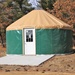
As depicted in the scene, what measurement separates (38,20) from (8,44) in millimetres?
2630

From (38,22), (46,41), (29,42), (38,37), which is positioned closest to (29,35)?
(29,42)

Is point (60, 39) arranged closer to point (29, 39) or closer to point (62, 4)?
point (29, 39)

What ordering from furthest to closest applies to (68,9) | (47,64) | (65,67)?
1. (68,9)
2. (47,64)
3. (65,67)

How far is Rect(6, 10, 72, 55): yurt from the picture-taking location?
1961 centimetres

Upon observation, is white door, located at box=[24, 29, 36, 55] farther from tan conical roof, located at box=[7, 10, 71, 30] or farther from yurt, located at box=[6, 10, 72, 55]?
tan conical roof, located at box=[7, 10, 71, 30]

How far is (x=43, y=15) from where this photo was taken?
21250mm

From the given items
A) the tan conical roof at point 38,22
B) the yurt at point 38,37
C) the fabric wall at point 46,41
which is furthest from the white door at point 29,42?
the tan conical roof at point 38,22

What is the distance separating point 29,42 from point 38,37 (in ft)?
2.30

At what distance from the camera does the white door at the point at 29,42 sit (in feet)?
64.6

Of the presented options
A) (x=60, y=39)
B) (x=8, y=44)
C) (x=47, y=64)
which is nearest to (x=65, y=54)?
(x=60, y=39)

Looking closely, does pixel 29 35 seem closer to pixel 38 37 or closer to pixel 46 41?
pixel 38 37

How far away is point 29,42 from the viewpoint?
1984 centimetres

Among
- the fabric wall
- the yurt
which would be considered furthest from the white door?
the fabric wall

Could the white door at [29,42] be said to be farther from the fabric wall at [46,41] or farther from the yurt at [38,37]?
the fabric wall at [46,41]
